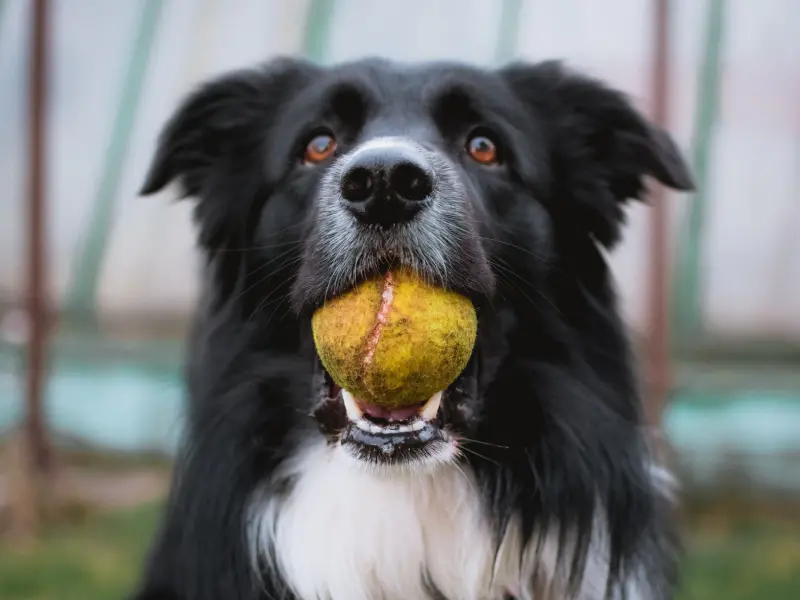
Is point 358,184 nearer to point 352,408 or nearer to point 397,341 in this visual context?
point 397,341

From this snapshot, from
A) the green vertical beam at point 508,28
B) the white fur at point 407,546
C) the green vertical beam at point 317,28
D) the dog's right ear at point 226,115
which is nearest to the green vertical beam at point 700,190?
the green vertical beam at point 508,28

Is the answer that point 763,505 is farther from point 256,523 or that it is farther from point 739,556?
point 256,523

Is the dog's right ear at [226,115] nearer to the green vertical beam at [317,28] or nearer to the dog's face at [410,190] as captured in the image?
the dog's face at [410,190]

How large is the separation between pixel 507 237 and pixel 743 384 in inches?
159

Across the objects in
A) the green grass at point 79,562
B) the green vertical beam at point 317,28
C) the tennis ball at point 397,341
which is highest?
the green vertical beam at point 317,28

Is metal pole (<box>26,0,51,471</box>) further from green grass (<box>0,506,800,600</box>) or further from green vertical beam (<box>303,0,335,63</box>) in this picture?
green vertical beam (<box>303,0,335,63</box>)

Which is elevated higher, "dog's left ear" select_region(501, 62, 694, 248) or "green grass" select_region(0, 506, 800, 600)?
"dog's left ear" select_region(501, 62, 694, 248)

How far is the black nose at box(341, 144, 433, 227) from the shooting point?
1.80 m

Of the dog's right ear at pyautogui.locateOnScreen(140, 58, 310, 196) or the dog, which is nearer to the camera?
the dog

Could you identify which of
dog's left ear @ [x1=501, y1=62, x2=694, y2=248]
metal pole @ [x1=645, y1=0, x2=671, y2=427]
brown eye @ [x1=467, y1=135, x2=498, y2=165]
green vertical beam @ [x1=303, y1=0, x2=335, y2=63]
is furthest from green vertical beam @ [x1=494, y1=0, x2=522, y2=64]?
brown eye @ [x1=467, y1=135, x2=498, y2=165]

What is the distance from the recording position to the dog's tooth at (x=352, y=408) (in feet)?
6.33

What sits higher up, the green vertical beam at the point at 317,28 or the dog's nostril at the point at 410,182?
the green vertical beam at the point at 317,28

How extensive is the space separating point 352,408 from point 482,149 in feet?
2.54

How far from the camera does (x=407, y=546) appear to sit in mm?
2088
